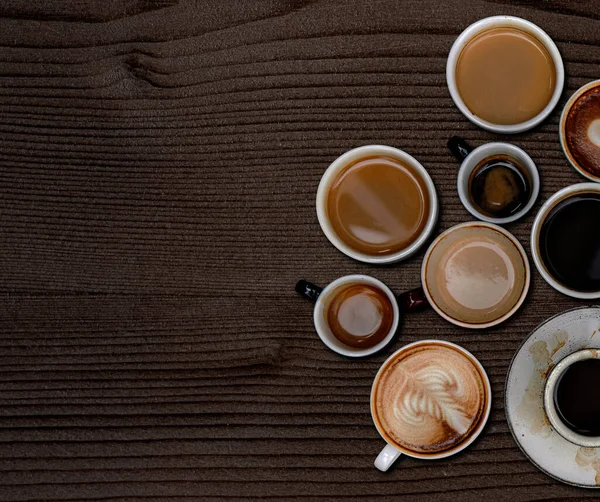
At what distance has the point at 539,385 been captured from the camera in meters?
1.06

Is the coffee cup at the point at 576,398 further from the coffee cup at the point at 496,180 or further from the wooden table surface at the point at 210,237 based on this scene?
the coffee cup at the point at 496,180

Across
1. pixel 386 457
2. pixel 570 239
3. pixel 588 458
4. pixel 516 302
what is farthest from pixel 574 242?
pixel 386 457

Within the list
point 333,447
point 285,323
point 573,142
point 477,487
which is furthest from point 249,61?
point 477,487

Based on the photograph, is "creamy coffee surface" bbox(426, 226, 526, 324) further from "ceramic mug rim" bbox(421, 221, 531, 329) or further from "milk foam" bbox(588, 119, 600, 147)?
"milk foam" bbox(588, 119, 600, 147)

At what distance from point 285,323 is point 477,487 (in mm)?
411

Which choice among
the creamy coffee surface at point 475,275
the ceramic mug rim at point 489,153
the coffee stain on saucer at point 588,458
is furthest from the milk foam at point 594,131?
the coffee stain on saucer at point 588,458

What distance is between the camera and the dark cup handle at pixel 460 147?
1.05 meters

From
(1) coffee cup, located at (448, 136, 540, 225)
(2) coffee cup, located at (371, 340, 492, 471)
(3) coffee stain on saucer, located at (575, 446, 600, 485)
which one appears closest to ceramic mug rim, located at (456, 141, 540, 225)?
(1) coffee cup, located at (448, 136, 540, 225)

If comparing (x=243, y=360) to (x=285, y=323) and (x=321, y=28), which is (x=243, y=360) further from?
(x=321, y=28)

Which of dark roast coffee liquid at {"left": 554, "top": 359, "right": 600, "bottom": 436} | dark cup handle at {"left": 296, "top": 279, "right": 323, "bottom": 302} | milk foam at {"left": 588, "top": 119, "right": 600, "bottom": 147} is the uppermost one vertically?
milk foam at {"left": 588, "top": 119, "right": 600, "bottom": 147}

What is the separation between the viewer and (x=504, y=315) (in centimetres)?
104

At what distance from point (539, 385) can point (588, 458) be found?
0.13 meters

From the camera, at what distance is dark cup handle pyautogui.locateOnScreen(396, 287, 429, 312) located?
1.05 m

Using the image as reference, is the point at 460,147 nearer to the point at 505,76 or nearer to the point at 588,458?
the point at 505,76
